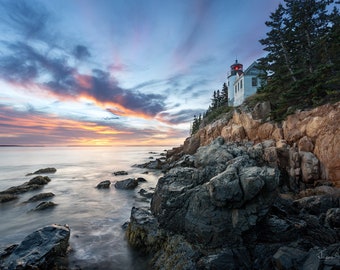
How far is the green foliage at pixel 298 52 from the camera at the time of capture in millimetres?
17953

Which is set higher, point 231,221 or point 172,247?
point 231,221

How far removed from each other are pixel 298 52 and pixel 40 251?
101ft

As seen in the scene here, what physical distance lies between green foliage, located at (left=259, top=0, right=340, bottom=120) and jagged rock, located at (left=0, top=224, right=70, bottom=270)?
803 inches

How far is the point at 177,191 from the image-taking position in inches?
375

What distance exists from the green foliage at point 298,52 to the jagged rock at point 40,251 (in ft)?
66.9

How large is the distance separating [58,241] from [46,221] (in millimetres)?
6199

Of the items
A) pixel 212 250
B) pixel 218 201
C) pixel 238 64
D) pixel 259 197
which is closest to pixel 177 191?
pixel 218 201

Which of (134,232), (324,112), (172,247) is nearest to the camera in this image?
(172,247)

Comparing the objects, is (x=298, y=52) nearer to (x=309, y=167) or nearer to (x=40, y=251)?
(x=309, y=167)

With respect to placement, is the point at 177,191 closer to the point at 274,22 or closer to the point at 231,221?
the point at 231,221

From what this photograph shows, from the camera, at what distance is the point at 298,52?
23.8 meters

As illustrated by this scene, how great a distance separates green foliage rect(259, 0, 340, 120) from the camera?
18.0 meters

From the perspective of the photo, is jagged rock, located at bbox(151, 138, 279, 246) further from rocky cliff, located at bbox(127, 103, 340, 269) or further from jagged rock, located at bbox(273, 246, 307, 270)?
jagged rock, located at bbox(273, 246, 307, 270)

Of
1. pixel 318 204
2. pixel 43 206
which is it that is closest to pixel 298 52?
pixel 318 204
